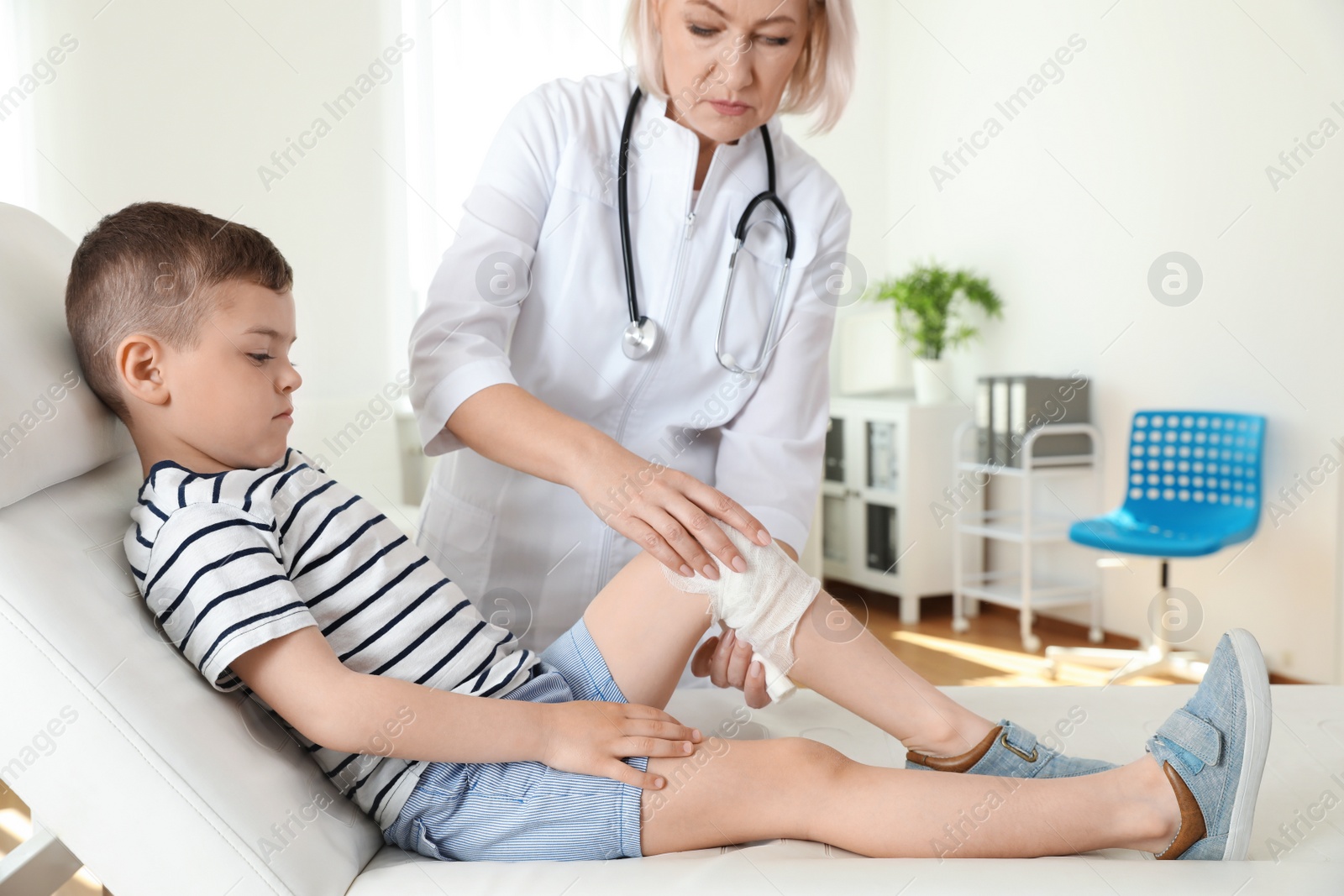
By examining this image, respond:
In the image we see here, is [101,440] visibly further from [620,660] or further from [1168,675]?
[1168,675]

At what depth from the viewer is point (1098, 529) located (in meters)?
3.10

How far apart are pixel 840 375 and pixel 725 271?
10.9ft

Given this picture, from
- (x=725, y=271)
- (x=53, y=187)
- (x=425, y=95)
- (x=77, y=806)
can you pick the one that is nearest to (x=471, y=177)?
(x=425, y=95)

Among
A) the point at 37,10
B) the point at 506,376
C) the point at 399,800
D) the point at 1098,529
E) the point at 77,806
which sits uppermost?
the point at 37,10

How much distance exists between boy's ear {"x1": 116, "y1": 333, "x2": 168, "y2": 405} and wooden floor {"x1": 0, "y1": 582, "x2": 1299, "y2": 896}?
2036 mm

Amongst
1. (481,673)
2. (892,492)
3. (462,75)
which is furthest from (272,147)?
(481,673)

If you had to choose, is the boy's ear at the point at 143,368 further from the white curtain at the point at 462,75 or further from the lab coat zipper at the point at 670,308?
the white curtain at the point at 462,75

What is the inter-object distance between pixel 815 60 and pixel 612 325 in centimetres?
45

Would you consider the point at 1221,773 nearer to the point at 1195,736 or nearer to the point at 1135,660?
the point at 1195,736

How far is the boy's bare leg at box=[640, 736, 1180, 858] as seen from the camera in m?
0.90

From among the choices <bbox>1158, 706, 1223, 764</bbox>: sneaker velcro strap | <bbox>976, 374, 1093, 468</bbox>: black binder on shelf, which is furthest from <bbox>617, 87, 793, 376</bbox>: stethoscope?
A: <bbox>976, 374, 1093, 468</bbox>: black binder on shelf

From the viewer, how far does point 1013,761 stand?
100cm

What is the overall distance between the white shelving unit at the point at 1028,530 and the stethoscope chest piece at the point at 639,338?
2300mm

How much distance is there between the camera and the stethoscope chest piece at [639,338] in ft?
4.12
